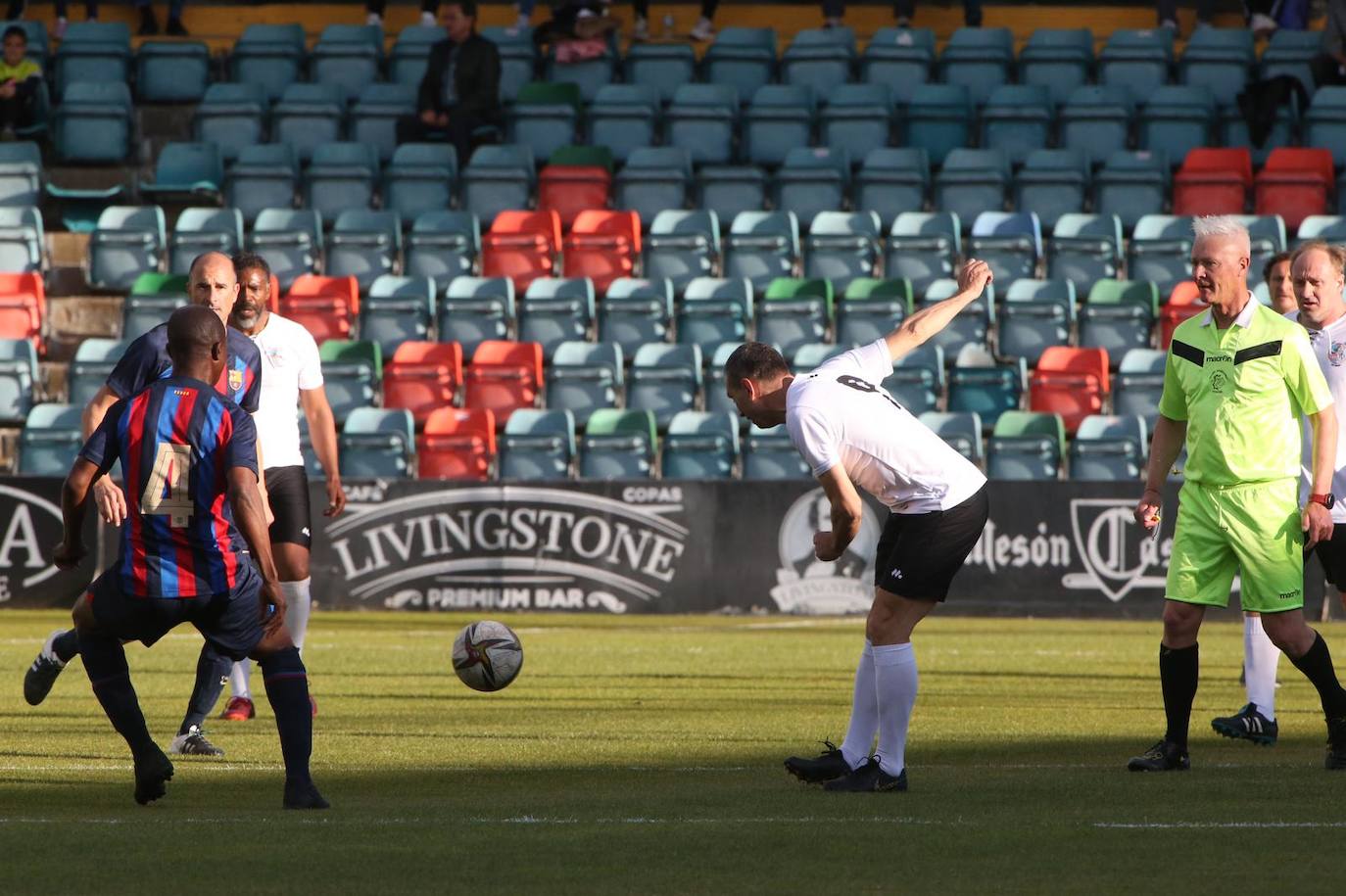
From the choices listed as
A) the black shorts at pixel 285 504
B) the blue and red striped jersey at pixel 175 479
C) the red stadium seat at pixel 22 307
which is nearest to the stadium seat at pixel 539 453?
the red stadium seat at pixel 22 307

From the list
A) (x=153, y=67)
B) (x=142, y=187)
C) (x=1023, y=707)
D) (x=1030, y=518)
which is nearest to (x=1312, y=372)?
(x=1023, y=707)

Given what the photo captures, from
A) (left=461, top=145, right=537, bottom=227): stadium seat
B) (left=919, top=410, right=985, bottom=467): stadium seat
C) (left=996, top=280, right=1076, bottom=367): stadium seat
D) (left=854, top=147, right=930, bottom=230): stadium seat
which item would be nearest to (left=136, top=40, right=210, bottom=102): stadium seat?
(left=461, top=145, right=537, bottom=227): stadium seat

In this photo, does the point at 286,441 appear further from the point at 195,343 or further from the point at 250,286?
the point at 195,343

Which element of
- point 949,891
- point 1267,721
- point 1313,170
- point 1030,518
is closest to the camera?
point 949,891

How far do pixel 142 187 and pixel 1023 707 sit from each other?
15349 millimetres

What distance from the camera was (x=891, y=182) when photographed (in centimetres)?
2278

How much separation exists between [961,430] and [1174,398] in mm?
10344

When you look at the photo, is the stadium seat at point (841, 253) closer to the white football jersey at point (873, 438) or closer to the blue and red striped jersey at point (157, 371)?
the blue and red striped jersey at point (157, 371)

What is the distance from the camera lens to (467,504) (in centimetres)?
1845

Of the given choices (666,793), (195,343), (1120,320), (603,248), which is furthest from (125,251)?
(666,793)

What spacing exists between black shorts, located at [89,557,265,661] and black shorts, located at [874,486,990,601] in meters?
2.33

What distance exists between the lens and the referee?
827 centimetres

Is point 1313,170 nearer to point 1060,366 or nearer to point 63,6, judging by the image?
point 1060,366

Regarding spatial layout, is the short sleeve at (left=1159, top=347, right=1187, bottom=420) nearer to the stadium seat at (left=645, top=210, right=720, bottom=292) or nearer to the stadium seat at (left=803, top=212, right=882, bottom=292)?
the stadium seat at (left=803, top=212, right=882, bottom=292)
